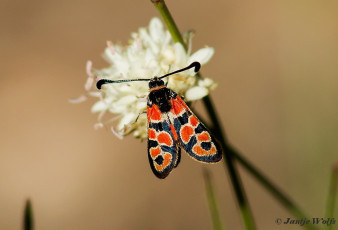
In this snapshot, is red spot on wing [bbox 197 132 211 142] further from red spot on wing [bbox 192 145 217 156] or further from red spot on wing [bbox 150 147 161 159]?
red spot on wing [bbox 150 147 161 159]

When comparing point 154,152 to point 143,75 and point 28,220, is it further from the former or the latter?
point 28,220

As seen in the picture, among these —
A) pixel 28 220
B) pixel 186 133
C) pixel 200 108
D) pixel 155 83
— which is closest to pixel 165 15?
pixel 155 83

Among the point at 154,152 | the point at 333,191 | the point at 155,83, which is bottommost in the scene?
the point at 333,191

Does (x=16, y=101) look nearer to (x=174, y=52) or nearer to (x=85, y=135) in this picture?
(x=85, y=135)

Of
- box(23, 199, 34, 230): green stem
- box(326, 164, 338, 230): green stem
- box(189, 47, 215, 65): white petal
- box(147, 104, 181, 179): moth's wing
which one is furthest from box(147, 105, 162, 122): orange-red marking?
box(326, 164, 338, 230): green stem

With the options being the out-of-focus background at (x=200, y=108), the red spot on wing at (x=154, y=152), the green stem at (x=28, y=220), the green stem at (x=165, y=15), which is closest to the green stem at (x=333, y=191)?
the red spot on wing at (x=154, y=152)

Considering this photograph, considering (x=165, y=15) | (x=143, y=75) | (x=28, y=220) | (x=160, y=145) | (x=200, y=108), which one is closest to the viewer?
(x=165, y=15)

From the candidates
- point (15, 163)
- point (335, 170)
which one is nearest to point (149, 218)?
point (15, 163)
